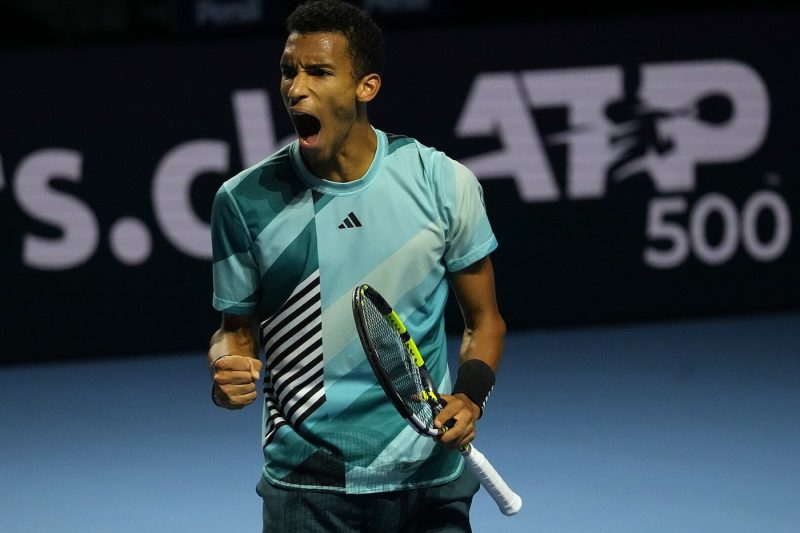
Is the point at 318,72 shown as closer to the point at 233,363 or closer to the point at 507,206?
the point at 233,363

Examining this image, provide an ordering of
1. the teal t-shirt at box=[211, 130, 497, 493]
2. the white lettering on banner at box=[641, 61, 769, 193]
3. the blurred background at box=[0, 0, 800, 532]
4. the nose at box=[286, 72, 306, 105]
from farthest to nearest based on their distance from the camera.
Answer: the white lettering on banner at box=[641, 61, 769, 193]
the blurred background at box=[0, 0, 800, 532]
the teal t-shirt at box=[211, 130, 497, 493]
the nose at box=[286, 72, 306, 105]

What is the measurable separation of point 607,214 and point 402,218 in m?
5.81

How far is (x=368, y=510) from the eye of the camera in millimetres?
3219

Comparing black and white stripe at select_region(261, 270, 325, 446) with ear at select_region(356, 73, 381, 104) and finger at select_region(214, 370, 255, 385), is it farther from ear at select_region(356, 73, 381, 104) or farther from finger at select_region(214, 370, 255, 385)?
ear at select_region(356, 73, 381, 104)

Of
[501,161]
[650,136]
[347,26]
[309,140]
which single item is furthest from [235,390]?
[650,136]

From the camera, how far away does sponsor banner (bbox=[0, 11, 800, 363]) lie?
8281mm

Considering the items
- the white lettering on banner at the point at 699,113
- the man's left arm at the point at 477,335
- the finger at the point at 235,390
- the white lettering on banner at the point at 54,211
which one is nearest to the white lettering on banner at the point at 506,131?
the white lettering on banner at the point at 699,113

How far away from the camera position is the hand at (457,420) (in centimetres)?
301

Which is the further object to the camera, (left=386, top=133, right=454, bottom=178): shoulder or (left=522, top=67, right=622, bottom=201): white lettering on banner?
(left=522, top=67, right=622, bottom=201): white lettering on banner

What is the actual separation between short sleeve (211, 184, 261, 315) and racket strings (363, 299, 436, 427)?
0.32 meters

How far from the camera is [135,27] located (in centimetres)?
1045

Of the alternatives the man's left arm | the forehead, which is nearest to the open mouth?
the forehead

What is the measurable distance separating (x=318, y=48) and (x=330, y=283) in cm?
49

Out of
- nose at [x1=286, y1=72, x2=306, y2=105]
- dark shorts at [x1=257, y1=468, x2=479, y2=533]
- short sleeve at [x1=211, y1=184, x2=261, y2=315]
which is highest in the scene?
nose at [x1=286, y1=72, x2=306, y2=105]
